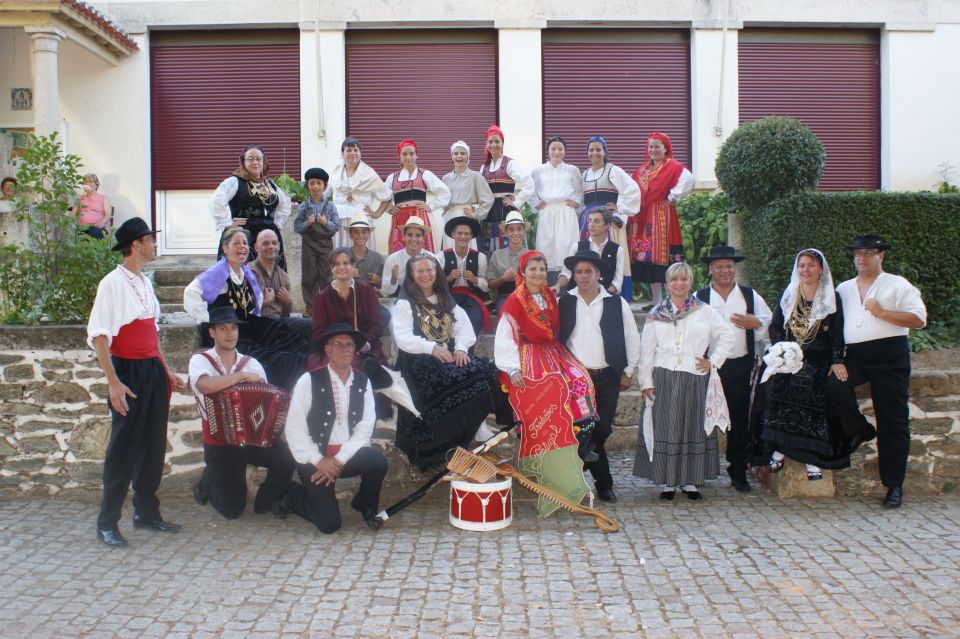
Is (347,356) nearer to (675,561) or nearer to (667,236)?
(675,561)

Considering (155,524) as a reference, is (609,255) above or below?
above

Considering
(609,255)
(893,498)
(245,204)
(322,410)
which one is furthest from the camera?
(245,204)

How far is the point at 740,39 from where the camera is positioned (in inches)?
506

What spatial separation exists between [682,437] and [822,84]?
8.77 meters

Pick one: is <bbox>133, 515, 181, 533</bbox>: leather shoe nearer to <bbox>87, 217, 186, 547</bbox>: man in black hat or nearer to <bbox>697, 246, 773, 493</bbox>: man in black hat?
<bbox>87, 217, 186, 547</bbox>: man in black hat

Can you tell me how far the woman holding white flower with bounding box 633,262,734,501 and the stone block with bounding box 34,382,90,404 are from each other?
13.1 feet

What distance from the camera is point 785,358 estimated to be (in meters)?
6.01

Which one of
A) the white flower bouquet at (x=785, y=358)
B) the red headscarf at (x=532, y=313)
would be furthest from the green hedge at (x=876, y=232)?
the red headscarf at (x=532, y=313)

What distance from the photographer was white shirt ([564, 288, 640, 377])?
244 inches

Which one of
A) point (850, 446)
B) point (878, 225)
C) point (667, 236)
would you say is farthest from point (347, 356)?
point (878, 225)

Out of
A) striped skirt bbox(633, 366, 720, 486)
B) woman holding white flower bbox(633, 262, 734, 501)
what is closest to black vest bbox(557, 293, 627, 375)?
woman holding white flower bbox(633, 262, 734, 501)

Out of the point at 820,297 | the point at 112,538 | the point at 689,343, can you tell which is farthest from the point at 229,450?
the point at 820,297

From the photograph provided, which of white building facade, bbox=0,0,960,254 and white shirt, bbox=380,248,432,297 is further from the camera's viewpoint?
white building facade, bbox=0,0,960,254

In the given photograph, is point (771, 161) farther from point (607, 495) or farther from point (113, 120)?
point (113, 120)
